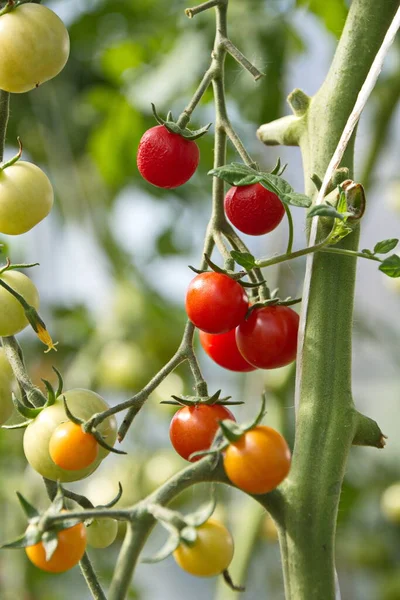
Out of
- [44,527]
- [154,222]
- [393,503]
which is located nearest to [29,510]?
[44,527]

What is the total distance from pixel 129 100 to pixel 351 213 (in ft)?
2.29

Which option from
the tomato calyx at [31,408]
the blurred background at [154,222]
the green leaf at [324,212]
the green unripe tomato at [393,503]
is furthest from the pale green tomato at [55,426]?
the green unripe tomato at [393,503]

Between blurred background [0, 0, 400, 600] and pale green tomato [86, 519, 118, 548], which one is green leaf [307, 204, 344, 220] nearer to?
pale green tomato [86, 519, 118, 548]

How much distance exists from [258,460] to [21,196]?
0.14 metres

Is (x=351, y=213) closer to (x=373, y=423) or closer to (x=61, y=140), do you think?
(x=373, y=423)

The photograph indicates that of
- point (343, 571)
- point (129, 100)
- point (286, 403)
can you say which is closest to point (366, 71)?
point (286, 403)

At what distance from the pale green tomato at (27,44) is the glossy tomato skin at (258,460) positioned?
16 cm

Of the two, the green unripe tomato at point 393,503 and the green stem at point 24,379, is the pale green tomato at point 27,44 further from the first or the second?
the green unripe tomato at point 393,503

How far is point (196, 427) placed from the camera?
0.98ft

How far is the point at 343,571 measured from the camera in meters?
1.46

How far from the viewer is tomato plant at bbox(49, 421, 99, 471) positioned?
11.0 inches

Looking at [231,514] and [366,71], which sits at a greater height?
[366,71]

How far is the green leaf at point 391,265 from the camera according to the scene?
286 mm

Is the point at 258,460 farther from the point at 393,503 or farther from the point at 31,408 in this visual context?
the point at 393,503
